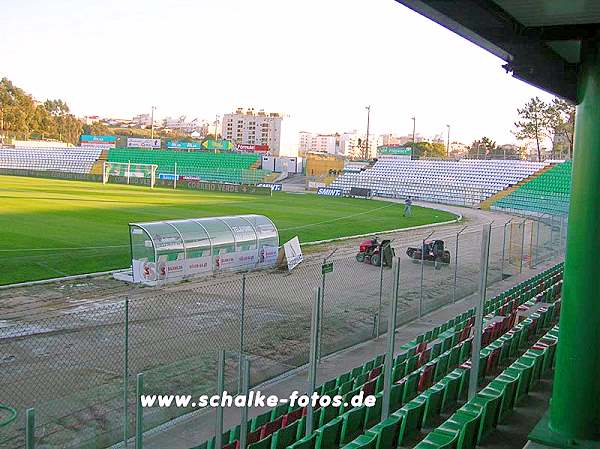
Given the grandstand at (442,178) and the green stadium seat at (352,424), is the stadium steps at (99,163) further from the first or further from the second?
the green stadium seat at (352,424)

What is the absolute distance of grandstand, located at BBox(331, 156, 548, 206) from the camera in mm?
65312

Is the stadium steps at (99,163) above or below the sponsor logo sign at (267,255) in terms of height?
above

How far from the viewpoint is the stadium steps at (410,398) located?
21.1 feet

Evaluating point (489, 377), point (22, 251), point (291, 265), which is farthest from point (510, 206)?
point (489, 377)

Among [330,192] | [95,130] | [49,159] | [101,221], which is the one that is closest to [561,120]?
[330,192]

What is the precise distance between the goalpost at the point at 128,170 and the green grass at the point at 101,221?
22.9 meters

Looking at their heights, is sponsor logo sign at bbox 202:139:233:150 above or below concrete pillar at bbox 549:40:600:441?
above

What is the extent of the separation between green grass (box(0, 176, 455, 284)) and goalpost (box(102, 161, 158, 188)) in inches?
901

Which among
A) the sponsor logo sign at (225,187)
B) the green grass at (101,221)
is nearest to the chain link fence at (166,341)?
the green grass at (101,221)

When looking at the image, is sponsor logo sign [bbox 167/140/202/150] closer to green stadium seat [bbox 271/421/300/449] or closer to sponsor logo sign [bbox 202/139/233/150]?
sponsor logo sign [bbox 202/139/233/150]

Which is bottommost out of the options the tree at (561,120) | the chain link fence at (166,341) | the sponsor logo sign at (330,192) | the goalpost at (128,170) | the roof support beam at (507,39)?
the chain link fence at (166,341)

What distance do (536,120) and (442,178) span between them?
14.7 m

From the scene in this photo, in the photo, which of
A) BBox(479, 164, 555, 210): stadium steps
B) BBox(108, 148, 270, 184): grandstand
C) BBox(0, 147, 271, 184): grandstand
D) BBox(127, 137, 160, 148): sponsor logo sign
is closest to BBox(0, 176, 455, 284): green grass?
BBox(479, 164, 555, 210): stadium steps

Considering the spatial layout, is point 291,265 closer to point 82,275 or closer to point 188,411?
point 82,275
